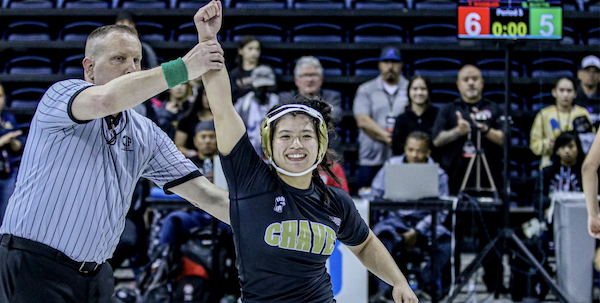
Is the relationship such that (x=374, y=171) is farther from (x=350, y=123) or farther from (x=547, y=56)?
(x=547, y=56)

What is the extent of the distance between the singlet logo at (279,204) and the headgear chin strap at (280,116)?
0.32ft

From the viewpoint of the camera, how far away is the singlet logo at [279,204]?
7.54ft

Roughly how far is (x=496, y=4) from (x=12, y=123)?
459 cm

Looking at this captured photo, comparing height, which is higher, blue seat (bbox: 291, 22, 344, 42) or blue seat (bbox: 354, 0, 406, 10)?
blue seat (bbox: 354, 0, 406, 10)

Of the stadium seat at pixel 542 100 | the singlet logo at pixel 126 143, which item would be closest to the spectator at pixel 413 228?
the singlet logo at pixel 126 143

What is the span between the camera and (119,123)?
2543 millimetres

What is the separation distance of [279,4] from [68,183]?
6721 millimetres

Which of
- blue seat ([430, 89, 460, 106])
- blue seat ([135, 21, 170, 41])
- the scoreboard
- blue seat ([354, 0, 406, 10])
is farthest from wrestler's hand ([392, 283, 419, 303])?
blue seat ([135, 21, 170, 41])

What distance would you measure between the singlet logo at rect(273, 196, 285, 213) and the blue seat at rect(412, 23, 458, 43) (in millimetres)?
6496

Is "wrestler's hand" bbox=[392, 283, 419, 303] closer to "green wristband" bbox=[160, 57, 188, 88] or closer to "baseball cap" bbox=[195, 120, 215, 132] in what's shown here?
"green wristband" bbox=[160, 57, 188, 88]

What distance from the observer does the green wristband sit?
2113mm

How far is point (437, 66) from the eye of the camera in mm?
8367

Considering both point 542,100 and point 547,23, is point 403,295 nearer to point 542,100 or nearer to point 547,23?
point 547,23

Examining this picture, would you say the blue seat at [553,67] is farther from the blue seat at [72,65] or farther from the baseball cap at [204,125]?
the blue seat at [72,65]
